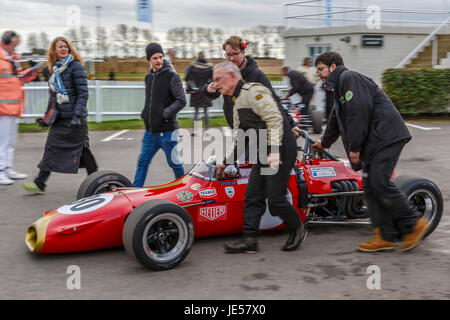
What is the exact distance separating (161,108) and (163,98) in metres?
0.12

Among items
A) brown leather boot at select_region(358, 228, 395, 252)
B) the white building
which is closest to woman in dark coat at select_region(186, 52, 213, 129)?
brown leather boot at select_region(358, 228, 395, 252)

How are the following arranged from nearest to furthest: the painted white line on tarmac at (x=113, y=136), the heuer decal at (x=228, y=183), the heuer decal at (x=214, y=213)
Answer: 1. the heuer decal at (x=214, y=213)
2. the heuer decal at (x=228, y=183)
3. the painted white line on tarmac at (x=113, y=136)

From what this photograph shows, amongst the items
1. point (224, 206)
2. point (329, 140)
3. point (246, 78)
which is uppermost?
point (246, 78)

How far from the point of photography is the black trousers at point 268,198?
4656 mm

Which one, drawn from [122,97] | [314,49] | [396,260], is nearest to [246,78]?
[396,260]

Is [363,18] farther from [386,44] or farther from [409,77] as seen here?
[409,77]

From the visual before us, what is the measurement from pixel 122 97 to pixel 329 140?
10.7m

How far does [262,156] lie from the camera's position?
4.70 meters

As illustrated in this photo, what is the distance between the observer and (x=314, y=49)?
856 inches

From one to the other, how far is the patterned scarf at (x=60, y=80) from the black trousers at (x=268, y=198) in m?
3.06

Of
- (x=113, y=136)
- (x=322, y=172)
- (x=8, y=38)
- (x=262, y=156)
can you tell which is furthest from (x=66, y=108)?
(x=113, y=136)

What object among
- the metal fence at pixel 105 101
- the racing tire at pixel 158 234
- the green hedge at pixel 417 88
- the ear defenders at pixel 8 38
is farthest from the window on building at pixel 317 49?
the racing tire at pixel 158 234

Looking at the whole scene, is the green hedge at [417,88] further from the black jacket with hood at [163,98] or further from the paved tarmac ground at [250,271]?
the black jacket with hood at [163,98]

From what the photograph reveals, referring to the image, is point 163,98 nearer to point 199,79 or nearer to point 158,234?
point 158,234
